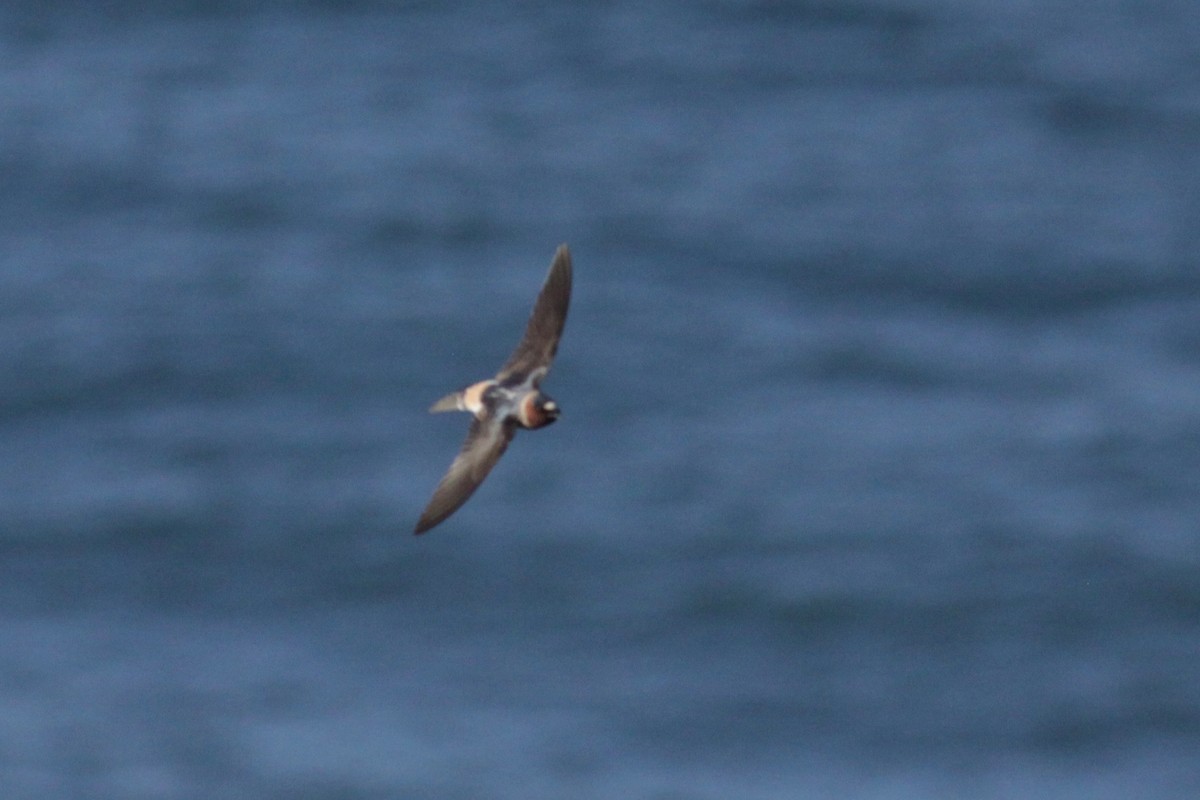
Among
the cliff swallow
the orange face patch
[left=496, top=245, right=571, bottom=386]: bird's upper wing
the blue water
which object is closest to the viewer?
the cliff swallow

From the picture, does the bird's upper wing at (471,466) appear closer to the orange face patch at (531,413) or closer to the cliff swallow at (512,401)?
the cliff swallow at (512,401)

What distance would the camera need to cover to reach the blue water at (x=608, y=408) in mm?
52312

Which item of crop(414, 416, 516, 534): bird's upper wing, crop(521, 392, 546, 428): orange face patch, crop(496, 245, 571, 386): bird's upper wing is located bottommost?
crop(414, 416, 516, 534): bird's upper wing

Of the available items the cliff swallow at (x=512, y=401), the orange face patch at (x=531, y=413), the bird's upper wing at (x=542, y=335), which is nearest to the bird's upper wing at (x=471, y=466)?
the cliff swallow at (x=512, y=401)

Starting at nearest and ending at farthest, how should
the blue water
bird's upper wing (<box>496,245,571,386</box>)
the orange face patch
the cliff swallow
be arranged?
the cliff swallow → the orange face patch → bird's upper wing (<box>496,245,571,386</box>) → the blue water

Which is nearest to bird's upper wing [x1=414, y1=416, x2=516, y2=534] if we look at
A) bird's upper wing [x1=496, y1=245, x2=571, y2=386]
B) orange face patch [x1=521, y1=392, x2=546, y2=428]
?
orange face patch [x1=521, y1=392, x2=546, y2=428]

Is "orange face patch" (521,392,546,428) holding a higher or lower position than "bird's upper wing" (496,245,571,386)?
lower

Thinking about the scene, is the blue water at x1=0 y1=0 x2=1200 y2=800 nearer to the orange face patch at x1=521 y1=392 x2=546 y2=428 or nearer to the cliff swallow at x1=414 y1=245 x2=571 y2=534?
the cliff swallow at x1=414 y1=245 x2=571 y2=534

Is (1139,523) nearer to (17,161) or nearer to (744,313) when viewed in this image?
(744,313)

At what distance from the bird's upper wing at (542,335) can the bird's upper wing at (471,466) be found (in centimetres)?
54

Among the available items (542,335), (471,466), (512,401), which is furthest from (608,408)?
(471,466)

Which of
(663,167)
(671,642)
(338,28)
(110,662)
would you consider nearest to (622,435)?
(671,642)

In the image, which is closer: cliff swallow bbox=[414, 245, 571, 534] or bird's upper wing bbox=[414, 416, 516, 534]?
bird's upper wing bbox=[414, 416, 516, 534]

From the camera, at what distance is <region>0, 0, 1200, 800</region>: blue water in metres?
52.3
